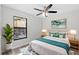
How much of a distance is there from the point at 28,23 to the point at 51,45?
554 mm

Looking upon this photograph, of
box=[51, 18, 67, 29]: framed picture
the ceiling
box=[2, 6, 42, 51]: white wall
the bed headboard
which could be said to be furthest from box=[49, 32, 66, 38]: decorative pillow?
the ceiling

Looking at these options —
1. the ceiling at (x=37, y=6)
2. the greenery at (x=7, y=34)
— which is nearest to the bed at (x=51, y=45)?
the greenery at (x=7, y=34)

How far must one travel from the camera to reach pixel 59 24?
1513 millimetres

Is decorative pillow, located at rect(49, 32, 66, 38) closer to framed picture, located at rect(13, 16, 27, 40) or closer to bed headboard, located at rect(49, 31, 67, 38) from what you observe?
bed headboard, located at rect(49, 31, 67, 38)

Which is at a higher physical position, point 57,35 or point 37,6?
point 37,6

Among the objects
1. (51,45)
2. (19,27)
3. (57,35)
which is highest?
(19,27)

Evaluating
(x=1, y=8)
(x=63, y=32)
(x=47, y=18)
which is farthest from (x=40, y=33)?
(x=1, y=8)

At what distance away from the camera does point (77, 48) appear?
139cm

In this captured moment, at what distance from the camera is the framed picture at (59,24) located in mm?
1463

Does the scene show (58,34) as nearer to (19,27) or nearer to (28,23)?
(28,23)

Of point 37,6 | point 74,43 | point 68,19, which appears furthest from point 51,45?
point 37,6

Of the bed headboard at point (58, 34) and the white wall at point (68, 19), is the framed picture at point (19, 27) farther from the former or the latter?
the bed headboard at point (58, 34)
